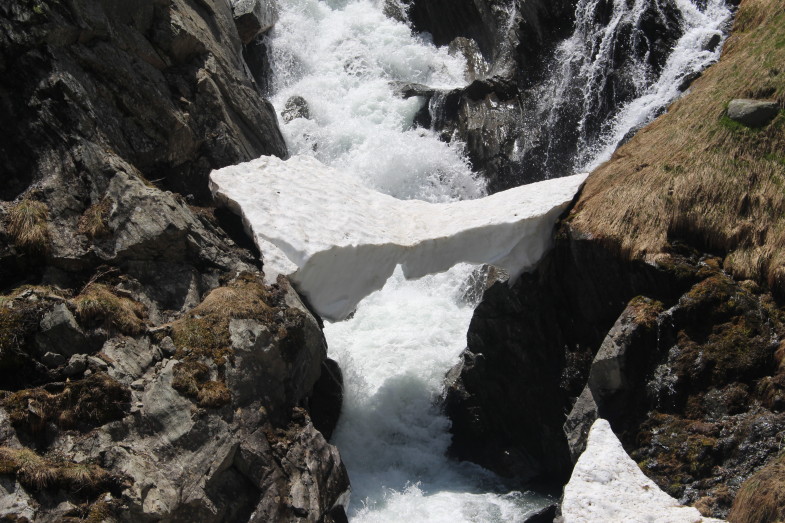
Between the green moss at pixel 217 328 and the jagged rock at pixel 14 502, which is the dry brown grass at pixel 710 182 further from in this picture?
the jagged rock at pixel 14 502

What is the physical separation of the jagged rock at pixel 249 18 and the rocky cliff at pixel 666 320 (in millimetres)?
15144

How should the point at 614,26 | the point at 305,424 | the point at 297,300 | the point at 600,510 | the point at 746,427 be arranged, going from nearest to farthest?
the point at 600,510, the point at 746,427, the point at 305,424, the point at 297,300, the point at 614,26

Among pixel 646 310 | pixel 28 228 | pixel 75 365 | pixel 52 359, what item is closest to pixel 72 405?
pixel 75 365

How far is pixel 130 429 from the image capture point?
1037 cm

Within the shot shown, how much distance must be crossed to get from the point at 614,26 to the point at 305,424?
1441 cm

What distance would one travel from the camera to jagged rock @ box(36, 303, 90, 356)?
423 inches

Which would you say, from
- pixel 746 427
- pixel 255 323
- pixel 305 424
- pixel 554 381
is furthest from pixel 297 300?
pixel 746 427

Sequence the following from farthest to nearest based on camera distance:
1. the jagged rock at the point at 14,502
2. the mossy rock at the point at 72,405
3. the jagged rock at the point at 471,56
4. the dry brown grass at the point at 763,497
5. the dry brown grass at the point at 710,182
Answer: the jagged rock at the point at 471,56, the dry brown grass at the point at 710,182, the mossy rock at the point at 72,405, the jagged rock at the point at 14,502, the dry brown grass at the point at 763,497

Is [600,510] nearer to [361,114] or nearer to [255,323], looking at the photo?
[255,323]

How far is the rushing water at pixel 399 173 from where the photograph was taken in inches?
563

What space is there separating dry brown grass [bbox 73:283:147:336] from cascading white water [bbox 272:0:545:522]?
4.95 meters

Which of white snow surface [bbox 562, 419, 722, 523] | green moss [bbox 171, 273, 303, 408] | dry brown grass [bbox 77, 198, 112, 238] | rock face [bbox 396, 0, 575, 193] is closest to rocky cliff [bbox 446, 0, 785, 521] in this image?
white snow surface [bbox 562, 419, 722, 523]

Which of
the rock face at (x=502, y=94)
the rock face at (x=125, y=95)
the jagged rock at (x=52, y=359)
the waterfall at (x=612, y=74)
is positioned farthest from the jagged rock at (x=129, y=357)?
the waterfall at (x=612, y=74)

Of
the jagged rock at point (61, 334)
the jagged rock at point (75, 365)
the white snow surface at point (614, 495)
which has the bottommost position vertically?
the white snow surface at point (614, 495)
